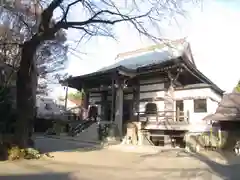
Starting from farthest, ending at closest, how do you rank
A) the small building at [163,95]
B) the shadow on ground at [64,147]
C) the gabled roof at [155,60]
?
the gabled roof at [155,60]
the small building at [163,95]
the shadow on ground at [64,147]

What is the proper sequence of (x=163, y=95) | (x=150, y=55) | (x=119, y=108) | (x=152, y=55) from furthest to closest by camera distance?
(x=150, y=55) < (x=152, y=55) < (x=163, y=95) < (x=119, y=108)

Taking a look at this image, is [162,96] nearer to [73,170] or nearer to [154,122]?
[154,122]

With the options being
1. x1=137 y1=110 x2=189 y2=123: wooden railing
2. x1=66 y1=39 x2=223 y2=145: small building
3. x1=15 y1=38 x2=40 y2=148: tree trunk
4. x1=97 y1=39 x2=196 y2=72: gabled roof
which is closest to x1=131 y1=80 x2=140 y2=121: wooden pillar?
x1=66 y1=39 x2=223 y2=145: small building

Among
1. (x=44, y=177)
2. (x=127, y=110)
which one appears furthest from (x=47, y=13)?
(x=127, y=110)

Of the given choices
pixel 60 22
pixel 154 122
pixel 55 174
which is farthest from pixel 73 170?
pixel 154 122

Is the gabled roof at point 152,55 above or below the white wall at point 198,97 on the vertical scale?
above

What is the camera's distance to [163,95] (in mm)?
23031

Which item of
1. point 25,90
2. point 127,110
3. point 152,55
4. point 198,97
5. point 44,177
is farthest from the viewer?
point 152,55

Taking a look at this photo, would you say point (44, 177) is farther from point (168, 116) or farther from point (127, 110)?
point (127, 110)

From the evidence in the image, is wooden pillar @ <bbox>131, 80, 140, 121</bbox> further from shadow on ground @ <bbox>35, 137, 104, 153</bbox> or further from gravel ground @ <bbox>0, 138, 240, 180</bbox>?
gravel ground @ <bbox>0, 138, 240, 180</bbox>

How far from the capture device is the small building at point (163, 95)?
21.0m

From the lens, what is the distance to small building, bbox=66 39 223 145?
2102 cm

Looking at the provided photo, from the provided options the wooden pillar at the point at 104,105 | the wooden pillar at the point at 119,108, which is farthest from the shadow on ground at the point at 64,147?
the wooden pillar at the point at 104,105

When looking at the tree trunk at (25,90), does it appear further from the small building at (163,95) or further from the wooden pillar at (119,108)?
the wooden pillar at (119,108)
